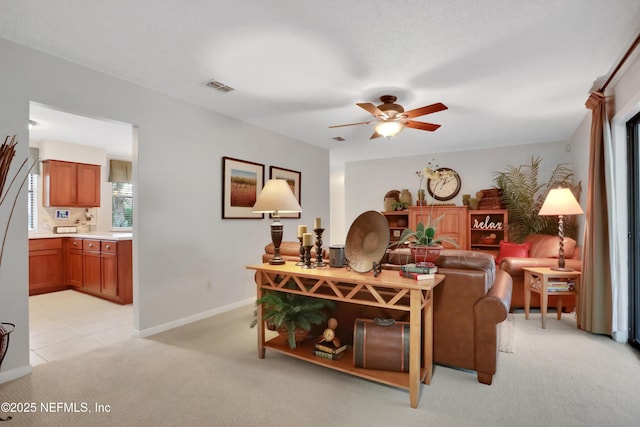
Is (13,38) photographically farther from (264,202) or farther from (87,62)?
(264,202)

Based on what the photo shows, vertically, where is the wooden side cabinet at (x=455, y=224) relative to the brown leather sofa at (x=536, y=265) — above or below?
above

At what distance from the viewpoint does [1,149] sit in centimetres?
193

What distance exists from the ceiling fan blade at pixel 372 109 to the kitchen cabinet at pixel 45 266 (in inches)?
205

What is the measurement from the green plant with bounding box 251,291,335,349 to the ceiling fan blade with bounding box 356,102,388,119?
1774 mm

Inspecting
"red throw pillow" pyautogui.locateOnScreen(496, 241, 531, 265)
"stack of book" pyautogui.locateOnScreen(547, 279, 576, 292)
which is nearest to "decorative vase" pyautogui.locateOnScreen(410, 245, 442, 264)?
"stack of book" pyautogui.locateOnScreen(547, 279, 576, 292)

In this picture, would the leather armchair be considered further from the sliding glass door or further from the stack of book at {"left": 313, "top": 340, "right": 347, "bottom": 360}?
the sliding glass door

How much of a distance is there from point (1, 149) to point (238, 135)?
2.66 m

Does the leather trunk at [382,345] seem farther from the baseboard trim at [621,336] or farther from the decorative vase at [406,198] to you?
the decorative vase at [406,198]

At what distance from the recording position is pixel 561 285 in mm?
3543

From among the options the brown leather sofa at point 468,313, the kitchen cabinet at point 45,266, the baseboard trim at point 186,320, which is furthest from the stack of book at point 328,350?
the kitchen cabinet at point 45,266

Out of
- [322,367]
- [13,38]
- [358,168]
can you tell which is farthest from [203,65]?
[358,168]

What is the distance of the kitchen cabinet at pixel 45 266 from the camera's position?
4891mm

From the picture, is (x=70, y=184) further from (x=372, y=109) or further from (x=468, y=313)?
(x=468, y=313)

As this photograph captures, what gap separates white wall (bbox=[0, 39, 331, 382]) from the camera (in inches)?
96.8
